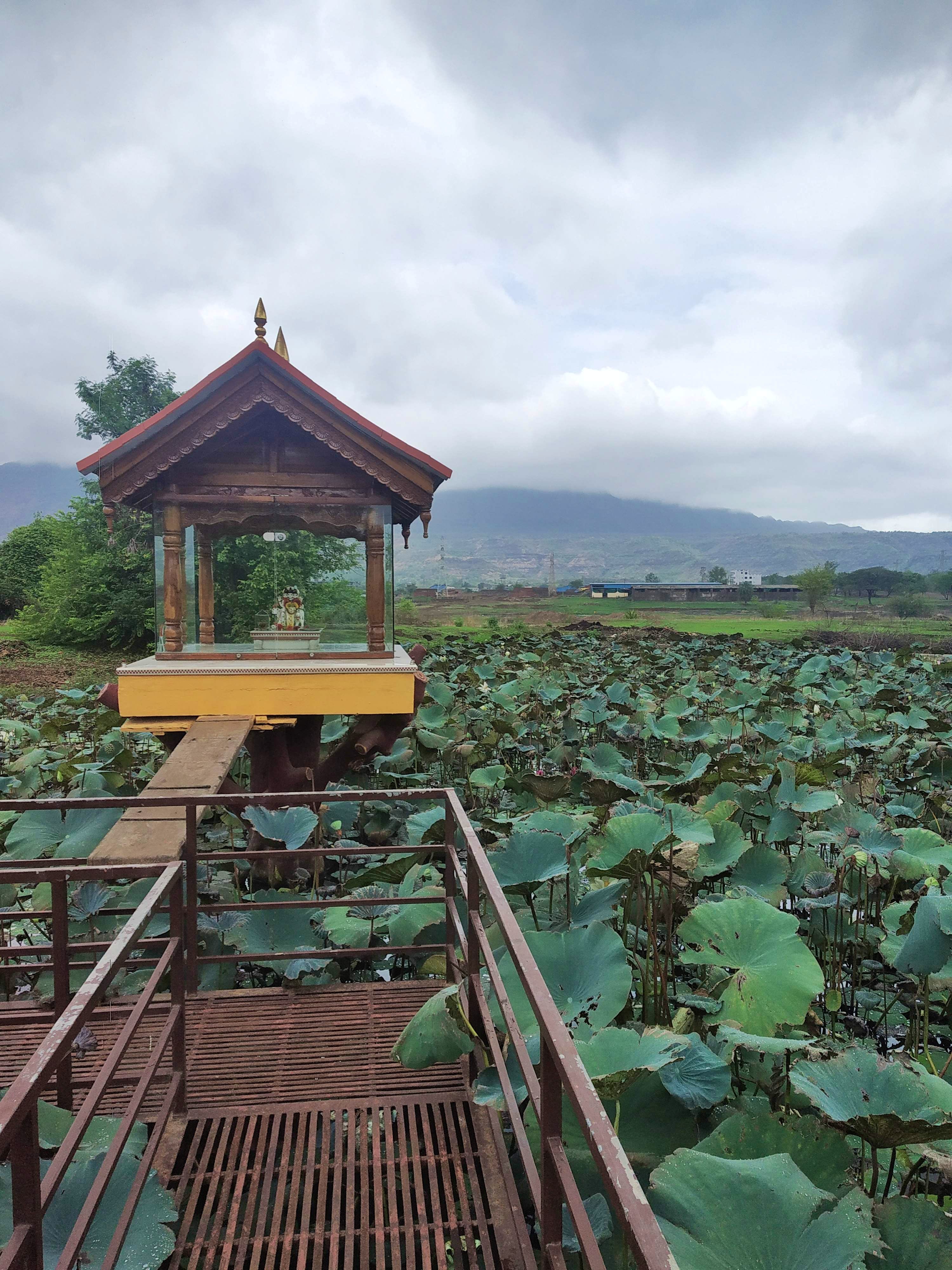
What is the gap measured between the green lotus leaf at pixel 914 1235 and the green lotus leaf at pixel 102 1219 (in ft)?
4.80

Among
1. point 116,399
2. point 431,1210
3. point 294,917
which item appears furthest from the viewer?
point 116,399

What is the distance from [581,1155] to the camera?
1.95 meters

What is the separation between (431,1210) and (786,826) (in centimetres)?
317

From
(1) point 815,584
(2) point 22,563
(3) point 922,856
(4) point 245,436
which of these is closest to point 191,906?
(3) point 922,856

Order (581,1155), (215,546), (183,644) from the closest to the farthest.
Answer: (581,1155) → (183,644) → (215,546)

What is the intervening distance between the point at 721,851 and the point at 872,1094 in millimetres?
2070

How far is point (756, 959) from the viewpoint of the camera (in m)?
2.54

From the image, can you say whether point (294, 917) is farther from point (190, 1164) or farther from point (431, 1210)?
point (431, 1210)

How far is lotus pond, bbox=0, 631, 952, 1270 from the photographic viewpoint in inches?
62.2

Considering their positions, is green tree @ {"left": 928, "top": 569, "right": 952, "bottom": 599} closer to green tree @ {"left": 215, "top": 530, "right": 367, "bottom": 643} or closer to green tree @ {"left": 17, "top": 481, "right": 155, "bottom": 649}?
green tree @ {"left": 17, "top": 481, "right": 155, "bottom": 649}

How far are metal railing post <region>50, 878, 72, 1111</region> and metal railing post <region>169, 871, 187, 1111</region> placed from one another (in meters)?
0.29

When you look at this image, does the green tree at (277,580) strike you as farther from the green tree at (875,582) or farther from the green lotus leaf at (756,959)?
the green tree at (875,582)

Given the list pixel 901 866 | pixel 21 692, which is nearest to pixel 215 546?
pixel 901 866

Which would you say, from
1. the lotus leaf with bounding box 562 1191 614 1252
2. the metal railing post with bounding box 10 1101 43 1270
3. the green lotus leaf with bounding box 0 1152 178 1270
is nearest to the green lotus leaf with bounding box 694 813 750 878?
the lotus leaf with bounding box 562 1191 614 1252
